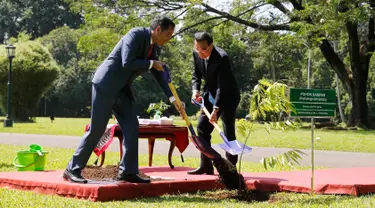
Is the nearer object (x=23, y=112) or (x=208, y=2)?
(x=208, y=2)

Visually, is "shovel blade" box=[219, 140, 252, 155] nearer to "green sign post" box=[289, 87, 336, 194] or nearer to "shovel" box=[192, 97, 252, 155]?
"shovel" box=[192, 97, 252, 155]

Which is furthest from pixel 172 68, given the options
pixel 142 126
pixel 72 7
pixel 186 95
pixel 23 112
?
pixel 142 126

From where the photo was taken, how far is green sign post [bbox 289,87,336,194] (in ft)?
21.0

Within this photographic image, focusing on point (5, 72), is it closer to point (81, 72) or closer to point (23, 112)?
point (23, 112)

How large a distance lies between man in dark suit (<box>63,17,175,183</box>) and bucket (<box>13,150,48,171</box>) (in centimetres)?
172

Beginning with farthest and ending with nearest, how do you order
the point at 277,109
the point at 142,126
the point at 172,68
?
1. the point at 172,68
2. the point at 142,126
3. the point at 277,109

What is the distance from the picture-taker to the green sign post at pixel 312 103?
6.41 metres

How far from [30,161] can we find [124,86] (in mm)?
2335

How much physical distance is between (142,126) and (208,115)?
189cm

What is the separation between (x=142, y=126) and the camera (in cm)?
894

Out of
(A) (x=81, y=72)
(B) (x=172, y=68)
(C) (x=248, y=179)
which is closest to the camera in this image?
(C) (x=248, y=179)

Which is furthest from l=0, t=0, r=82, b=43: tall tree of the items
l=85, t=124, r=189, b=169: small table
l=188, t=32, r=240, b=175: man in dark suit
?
l=188, t=32, r=240, b=175: man in dark suit

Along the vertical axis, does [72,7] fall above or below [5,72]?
above

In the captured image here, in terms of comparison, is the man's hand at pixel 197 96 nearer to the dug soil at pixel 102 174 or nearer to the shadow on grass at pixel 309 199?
the dug soil at pixel 102 174
